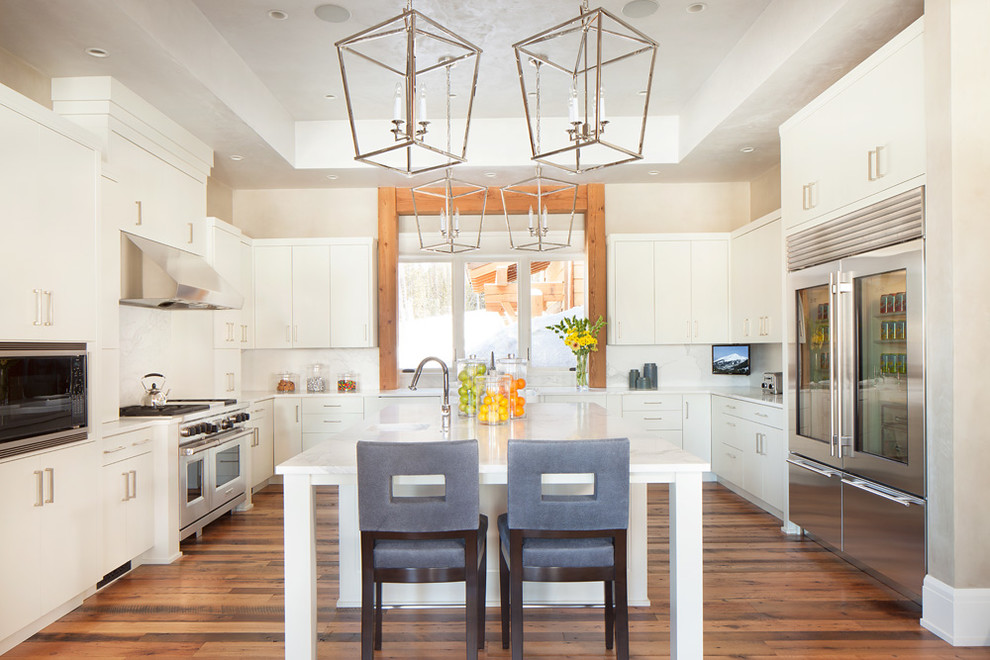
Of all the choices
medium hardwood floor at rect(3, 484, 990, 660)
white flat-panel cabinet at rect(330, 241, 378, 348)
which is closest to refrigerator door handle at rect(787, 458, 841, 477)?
medium hardwood floor at rect(3, 484, 990, 660)

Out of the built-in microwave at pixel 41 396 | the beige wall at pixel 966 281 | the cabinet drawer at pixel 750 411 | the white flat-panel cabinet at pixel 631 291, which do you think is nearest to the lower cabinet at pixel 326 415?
the white flat-panel cabinet at pixel 631 291

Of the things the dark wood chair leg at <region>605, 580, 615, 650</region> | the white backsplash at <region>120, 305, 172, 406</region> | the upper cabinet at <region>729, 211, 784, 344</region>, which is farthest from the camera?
the upper cabinet at <region>729, 211, 784, 344</region>

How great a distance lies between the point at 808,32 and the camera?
132 inches

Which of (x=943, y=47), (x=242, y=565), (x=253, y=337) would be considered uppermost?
(x=943, y=47)

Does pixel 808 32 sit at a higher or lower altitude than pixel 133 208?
higher

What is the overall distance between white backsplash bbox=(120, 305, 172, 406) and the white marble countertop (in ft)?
6.01

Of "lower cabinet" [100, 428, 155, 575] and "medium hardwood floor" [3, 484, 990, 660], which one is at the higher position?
"lower cabinet" [100, 428, 155, 575]

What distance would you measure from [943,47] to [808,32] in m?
0.76

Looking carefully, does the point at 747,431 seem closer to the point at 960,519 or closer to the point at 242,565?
the point at 960,519

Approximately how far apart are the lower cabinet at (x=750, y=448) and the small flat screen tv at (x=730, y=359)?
672 mm

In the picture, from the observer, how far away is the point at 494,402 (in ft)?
10.3

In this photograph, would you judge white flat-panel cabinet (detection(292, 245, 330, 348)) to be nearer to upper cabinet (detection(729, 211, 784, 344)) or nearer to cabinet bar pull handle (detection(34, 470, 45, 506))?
cabinet bar pull handle (detection(34, 470, 45, 506))

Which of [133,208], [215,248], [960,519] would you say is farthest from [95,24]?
[960,519]

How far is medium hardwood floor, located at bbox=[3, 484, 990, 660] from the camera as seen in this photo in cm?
269
